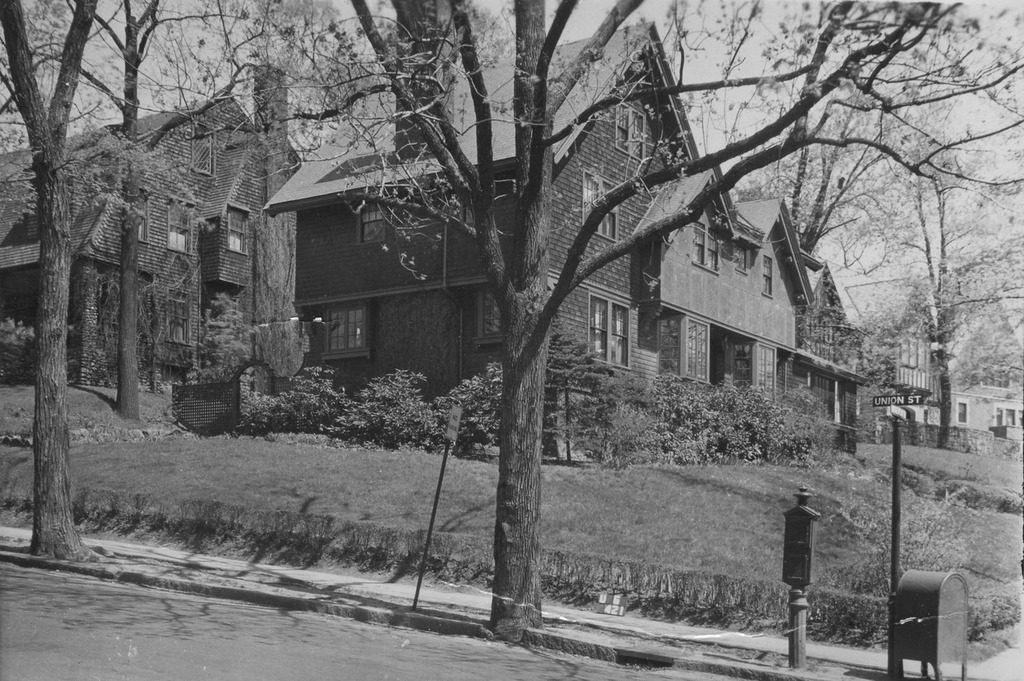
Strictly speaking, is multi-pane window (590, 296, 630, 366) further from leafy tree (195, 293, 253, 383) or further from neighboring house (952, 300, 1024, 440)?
leafy tree (195, 293, 253, 383)

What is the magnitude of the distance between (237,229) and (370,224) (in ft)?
39.4

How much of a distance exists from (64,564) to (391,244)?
15.9 m

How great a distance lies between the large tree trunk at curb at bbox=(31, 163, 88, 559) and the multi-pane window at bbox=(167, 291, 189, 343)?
22789 millimetres

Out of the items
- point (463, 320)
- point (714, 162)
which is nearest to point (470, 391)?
point (463, 320)

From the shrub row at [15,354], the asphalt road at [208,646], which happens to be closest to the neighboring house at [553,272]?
the shrub row at [15,354]

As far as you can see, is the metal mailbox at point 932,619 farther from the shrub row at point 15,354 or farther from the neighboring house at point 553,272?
the shrub row at point 15,354

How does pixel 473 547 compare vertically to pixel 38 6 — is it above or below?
below

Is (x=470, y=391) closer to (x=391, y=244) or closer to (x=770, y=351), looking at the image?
(x=391, y=244)

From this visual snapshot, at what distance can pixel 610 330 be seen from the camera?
29.3 m

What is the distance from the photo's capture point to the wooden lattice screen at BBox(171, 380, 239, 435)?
26844mm

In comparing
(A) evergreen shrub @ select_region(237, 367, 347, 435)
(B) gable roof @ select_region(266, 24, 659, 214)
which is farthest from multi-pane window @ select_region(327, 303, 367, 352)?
(A) evergreen shrub @ select_region(237, 367, 347, 435)

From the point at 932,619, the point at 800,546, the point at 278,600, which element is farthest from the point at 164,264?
the point at 932,619

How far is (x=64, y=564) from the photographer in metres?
14.6

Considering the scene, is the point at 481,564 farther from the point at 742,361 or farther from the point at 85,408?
the point at 742,361
